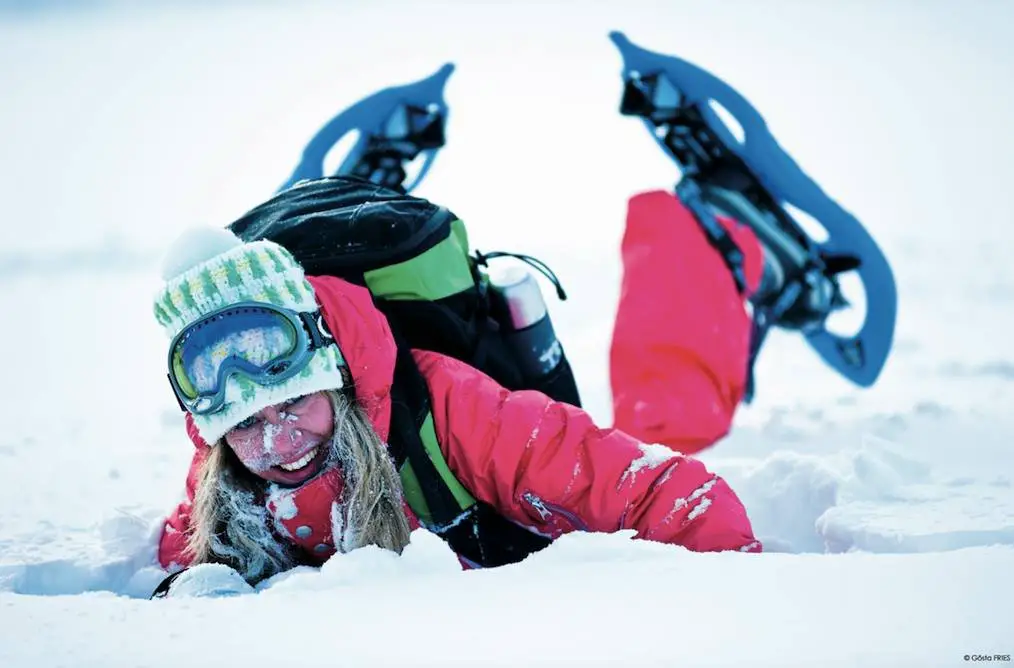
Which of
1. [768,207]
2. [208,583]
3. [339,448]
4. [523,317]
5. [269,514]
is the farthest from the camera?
[768,207]

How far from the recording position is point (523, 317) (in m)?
2.67

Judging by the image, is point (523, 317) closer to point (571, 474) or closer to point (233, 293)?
point (571, 474)

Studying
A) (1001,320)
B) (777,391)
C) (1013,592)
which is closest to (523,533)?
(1013,592)

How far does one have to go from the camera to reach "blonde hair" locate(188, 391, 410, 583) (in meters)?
2.10

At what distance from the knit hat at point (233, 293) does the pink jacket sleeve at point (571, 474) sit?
0.31 m

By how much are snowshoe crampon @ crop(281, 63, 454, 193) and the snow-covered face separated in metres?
1.75

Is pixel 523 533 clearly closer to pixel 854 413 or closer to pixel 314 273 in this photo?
pixel 314 273

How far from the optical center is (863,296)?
3.80m

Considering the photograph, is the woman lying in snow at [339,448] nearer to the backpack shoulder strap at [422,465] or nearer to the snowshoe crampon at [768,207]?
the backpack shoulder strap at [422,465]

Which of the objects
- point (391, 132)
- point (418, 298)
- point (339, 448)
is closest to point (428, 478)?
point (339, 448)

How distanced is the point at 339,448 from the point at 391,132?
1.96 metres

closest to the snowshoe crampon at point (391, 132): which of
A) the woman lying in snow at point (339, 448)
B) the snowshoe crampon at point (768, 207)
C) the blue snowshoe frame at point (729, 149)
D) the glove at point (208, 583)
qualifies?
the blue snowshoe frame at point (729, 149)

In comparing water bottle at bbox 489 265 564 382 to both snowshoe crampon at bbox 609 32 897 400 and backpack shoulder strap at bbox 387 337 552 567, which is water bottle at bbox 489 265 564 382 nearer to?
backpack shoulder strap at bbox 387 337 552 567

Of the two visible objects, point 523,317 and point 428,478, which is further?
point 523,317
